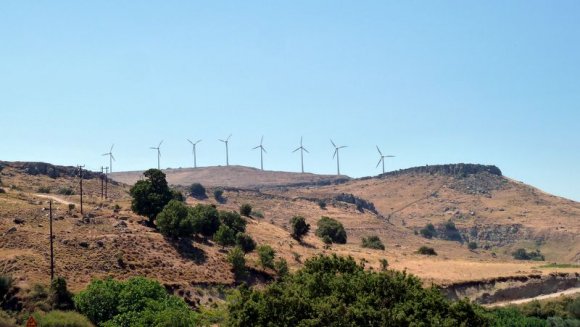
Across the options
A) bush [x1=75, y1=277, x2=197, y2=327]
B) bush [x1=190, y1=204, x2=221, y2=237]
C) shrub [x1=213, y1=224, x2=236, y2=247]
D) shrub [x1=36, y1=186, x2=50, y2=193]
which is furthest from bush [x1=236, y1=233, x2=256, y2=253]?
shrub [x1=36, y1=186, x2=50, y2=193]

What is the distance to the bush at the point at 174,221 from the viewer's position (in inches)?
3671

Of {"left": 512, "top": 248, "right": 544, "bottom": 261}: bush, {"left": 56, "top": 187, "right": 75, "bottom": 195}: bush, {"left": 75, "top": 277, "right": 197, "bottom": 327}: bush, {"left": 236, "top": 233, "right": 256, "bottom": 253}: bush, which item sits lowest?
{"left": 512, "top": 248, "right": 544, "bottom": 261}: bush

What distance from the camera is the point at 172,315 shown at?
189 feet

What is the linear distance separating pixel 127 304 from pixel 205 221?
39271mm

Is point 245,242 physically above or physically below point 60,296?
above

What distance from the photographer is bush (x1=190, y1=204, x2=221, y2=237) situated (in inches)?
3988

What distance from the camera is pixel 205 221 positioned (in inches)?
4063

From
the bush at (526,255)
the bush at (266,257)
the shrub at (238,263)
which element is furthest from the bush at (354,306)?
the bush at (526,255)

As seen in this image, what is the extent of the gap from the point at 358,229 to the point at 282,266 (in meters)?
82.3

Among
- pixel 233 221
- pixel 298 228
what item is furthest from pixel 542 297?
pixel 233 221

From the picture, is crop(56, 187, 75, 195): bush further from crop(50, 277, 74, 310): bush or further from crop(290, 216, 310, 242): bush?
crop(50, 277, 74, 310): bush

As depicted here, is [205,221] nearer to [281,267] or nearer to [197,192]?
[281,267]

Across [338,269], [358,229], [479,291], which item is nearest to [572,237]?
[358,229]

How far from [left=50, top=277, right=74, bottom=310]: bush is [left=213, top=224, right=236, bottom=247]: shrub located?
32.1m
